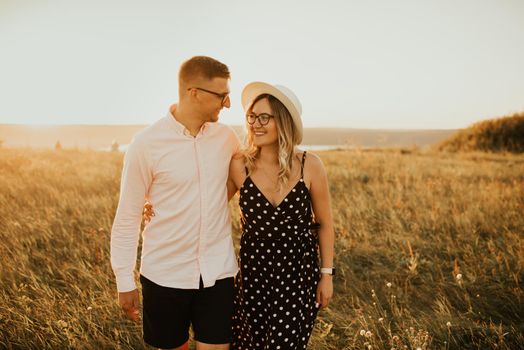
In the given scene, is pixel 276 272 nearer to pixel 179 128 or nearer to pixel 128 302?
pixel 128 302

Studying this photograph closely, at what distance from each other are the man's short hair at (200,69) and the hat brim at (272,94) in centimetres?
23

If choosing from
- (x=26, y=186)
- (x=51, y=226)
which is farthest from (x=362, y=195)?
(x=26, y=186)

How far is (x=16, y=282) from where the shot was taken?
4.00 metres

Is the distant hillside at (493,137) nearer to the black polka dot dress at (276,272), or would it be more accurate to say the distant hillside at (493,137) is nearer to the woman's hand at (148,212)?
the black polka dot dress at (276,272)

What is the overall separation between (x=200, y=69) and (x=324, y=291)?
66.4 inches

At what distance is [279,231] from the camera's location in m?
2.53

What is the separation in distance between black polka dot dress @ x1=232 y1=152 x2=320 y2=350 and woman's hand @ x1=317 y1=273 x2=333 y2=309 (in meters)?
0.05

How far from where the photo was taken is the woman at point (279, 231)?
2.51 metres

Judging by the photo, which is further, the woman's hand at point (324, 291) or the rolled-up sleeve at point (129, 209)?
the woman's hand at point (324, 291)

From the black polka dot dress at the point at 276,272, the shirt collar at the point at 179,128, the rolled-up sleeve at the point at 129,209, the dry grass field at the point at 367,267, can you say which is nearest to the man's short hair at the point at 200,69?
the shirt collar at the point at 179,128

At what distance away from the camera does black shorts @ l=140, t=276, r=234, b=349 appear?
2439mm

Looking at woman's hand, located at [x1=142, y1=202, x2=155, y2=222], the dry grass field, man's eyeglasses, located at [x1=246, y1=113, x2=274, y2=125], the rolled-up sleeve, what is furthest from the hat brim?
the dry grass field

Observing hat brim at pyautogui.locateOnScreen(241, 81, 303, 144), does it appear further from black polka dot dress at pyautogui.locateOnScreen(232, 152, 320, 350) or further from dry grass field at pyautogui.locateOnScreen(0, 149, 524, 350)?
dry grass field at pyautogui.locateOnScreen(0, 149, 524, 350)

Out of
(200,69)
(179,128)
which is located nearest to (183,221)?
(179,128)
